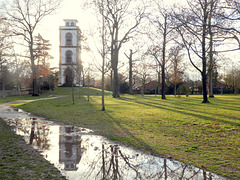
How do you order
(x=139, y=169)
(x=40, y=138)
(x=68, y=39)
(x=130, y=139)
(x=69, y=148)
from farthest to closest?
(x=68, y=39) → (x=40, y=138) → (x=130, y=139) → (x=69, y=148) → (x=139, y=169)

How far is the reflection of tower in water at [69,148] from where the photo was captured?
5215mm

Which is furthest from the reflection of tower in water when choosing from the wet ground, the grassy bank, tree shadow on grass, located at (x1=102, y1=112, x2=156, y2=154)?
tree shadow on grass, located at (x1=102, y1=112, x2=156, y2=154)

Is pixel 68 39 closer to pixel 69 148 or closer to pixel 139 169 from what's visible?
pixel 69 148

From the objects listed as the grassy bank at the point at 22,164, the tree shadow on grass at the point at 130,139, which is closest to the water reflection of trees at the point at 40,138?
the grassy bank at the point at 22,164

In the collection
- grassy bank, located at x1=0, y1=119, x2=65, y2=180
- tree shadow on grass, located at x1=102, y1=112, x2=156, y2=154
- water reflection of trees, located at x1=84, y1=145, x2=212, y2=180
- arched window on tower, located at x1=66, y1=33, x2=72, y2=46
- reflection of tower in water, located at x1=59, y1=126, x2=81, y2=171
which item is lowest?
water reflection of trees, located at x1=84, y1=145, x2=212, y2=180

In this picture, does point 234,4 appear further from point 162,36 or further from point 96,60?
point 162,36


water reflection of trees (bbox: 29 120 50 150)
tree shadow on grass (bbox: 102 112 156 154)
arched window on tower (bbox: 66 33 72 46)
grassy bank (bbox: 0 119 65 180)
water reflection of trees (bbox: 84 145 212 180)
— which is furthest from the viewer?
arched window on tower (bbox: 66 33 72 46)

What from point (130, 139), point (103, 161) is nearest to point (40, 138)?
point (130, 139)

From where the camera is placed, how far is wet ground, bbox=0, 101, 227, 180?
179 inches

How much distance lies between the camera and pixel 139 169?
4.86 meters

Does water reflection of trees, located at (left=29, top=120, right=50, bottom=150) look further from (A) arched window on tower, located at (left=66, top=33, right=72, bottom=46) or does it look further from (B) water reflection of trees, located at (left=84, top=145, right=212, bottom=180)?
(A) arched window on tower, located at (left=66, top=33, right=72, bottom=46)

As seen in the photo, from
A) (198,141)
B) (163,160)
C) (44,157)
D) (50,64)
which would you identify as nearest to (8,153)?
(44,157)

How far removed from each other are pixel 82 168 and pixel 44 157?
4.17ft

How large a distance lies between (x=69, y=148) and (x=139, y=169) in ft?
8.38
